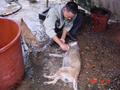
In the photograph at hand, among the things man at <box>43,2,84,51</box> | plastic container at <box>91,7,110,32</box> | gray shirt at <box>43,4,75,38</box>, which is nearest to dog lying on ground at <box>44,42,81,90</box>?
man at <box>43,2,84,51</box>

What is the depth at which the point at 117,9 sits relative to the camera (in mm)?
4121

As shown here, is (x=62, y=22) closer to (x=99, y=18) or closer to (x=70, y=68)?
(x=99, y=18)

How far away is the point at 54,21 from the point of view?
3.35 metres

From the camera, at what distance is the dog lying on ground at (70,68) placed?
2.95m

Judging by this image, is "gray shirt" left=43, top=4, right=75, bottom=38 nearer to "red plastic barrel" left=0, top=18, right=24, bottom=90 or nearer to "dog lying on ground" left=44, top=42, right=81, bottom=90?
"dog lying on ground" left=44, top=42, right=81, bottom=90

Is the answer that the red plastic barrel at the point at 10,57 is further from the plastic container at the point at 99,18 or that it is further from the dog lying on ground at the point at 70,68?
the plastic container at the point at 99,18

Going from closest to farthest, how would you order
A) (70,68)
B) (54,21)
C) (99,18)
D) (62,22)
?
(70,68) < (54,21) < (62,22) < (99,18)

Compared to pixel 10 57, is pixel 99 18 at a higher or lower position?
lower

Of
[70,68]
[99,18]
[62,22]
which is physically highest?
[62,22]

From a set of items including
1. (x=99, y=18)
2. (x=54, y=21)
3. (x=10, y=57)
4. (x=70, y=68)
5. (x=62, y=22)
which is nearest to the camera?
(x=10, y=57)

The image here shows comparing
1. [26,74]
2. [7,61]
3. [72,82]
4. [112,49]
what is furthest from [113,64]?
[7,61]

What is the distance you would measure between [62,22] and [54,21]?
0.63 ft

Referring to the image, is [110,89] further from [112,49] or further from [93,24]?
[93,24]

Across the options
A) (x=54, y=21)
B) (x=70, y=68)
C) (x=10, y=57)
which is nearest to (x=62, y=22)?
(x=54, y=21)
